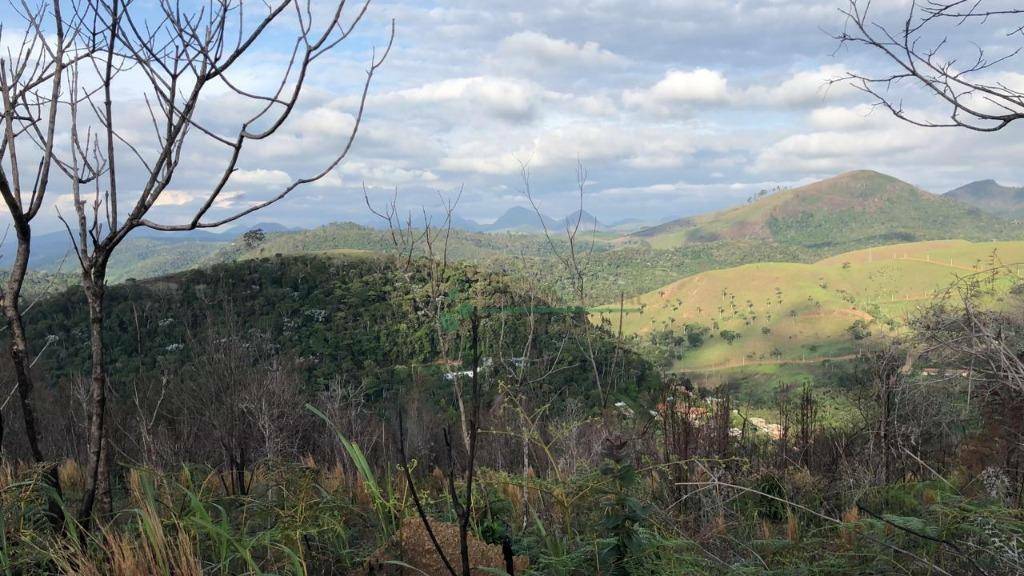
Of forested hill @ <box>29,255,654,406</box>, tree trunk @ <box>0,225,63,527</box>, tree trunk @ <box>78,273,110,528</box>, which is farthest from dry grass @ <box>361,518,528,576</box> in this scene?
forested hill @ <box>29,255,654,406</box>

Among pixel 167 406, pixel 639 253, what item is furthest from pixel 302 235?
pixel 167 406

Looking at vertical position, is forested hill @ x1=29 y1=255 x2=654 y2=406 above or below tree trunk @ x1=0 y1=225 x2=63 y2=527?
below

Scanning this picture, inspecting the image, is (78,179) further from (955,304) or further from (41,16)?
(955,304)

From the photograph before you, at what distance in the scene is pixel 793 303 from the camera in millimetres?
127562

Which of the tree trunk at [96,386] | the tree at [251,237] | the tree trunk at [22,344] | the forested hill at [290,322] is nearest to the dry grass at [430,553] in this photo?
the tree trunk at [96,386]

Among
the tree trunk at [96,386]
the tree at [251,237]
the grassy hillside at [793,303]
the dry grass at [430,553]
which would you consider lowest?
the grassy hillside at [793,303]

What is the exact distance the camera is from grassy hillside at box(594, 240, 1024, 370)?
4395 inches

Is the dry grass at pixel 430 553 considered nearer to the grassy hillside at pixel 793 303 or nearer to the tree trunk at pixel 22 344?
the tree trunk at pixel 22 344

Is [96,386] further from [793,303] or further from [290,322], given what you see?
[793,303]

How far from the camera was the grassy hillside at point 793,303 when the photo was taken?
11162cm

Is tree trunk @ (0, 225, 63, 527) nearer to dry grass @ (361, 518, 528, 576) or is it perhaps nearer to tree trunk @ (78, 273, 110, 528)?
tree trunk @ (78, 273, 110, 528)

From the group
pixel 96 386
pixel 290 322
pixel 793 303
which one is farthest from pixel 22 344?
pixel 793 303

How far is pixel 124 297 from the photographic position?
2199 inches

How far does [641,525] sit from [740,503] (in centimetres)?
332
